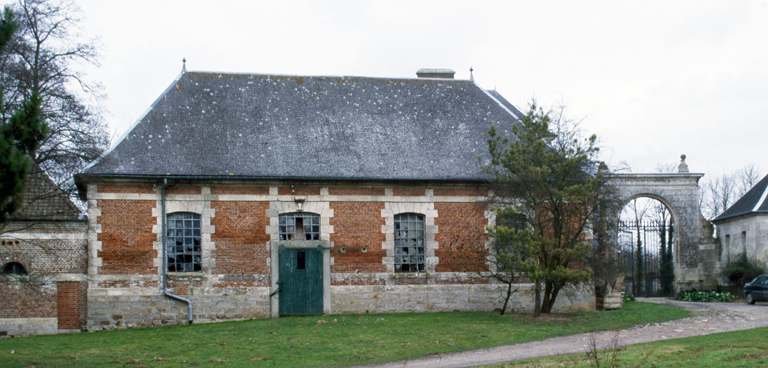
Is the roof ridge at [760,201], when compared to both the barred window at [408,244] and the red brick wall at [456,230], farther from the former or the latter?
the barred window at [408,244]

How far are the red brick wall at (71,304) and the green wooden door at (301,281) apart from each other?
4888 mm

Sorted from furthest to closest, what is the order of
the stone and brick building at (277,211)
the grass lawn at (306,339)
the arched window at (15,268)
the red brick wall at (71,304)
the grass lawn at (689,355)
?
1. the stone and brick building at (277,211)
2. the red brick wall at (71,304)
3. the arched window at (15,268)
4. the grass lawn at (306,339)
5. the grass lawn at (689,355)

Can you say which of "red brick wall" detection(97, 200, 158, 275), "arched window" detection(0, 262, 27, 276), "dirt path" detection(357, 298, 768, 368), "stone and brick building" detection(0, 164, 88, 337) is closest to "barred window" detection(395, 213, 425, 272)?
"dirt path" detection(357, 298, 768, 368)

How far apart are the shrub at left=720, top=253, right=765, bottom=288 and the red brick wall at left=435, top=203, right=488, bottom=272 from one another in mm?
10959

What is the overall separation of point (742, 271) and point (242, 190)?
17.5 m

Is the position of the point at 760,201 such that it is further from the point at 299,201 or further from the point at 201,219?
the point at 201,219

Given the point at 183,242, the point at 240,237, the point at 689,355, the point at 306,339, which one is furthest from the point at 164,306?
the point at 689,355

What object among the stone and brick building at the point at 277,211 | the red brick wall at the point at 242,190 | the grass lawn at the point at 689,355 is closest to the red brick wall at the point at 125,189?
the stone and brick building at the point at 277,211

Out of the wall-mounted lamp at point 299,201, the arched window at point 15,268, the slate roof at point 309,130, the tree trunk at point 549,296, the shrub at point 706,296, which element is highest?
the slate roof at point 309,130

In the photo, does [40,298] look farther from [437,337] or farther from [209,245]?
[437,337]

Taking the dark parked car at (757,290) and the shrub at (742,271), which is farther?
the shrub at (742,271)

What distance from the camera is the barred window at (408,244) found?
19.6m

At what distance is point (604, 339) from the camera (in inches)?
552

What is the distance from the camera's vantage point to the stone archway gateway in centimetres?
2628
